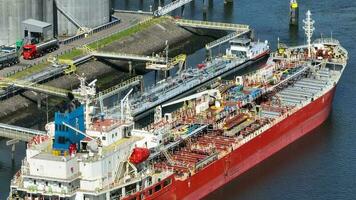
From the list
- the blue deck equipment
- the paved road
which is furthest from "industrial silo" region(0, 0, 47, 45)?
the blue deck equipment

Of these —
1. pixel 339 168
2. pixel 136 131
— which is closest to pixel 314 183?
pixel 339 168

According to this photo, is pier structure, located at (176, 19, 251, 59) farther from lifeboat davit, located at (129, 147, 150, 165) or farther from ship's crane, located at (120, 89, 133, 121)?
lifeboat davit, located at (129, 147, 150, 165)

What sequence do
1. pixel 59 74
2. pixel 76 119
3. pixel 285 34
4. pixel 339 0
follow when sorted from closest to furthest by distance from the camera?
pixel 76 119
pixel 59 74
pixel 285 34
pixel 339 0

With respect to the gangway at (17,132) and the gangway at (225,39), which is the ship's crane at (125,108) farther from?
the gangway at (225,39)

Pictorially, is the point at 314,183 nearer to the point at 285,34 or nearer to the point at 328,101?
the point at 328,101

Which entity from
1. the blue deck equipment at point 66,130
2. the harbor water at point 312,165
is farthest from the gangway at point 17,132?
the blue deck equipment at point 66,130
